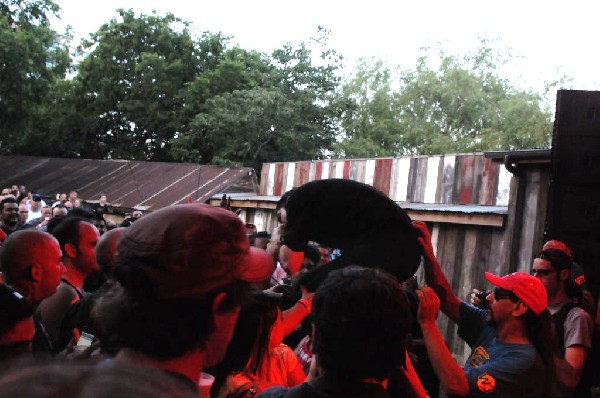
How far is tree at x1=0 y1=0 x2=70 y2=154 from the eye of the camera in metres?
22.8

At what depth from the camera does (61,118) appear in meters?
31.6

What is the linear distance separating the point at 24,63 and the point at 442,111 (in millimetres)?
21125

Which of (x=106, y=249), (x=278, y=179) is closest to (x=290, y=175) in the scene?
(x=278, y=179)

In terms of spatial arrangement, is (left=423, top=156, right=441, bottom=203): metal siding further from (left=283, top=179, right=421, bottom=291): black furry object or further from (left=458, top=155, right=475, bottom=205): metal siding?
(left=283, top=179, right=421, bottom=291): black furry object

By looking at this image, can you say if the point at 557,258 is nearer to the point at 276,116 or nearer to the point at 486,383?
the point at 486,383

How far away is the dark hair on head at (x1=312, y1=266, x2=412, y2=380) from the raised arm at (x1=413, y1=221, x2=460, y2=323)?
88 centimetres

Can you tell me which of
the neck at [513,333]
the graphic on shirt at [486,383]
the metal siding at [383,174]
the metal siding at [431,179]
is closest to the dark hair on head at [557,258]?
the neck at [513,333]

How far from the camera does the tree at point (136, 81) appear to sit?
29.8 meters

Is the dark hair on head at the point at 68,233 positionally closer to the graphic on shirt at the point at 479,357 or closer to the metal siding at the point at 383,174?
the graphic on shirt at the point at 479,357

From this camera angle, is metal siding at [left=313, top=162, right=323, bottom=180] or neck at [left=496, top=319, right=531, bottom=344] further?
metal siding at [left=313, top=162, right=323, bottom=180]

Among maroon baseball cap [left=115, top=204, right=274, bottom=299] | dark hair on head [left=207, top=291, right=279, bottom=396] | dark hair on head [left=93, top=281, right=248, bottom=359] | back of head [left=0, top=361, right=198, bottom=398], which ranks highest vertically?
maroon baseball cap [left=115, top=204, right=274, bottom=299]

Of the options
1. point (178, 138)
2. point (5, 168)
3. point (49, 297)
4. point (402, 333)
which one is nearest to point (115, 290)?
point (402, 333)

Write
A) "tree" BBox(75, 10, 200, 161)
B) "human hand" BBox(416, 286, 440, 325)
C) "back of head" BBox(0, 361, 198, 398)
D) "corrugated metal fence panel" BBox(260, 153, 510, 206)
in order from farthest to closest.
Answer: "tree" BBox(75, 10, 200, 161), "corrugated metal fence panel" BBox(260, 153, 510, 206), "human hand" BBox(416, 286, 440, 325), "back of head" BBox(0, 361, 198, 398)

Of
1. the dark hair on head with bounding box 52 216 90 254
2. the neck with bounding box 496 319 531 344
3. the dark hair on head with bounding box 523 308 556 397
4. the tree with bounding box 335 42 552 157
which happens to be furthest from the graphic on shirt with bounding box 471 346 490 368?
the tree with bounding box 335 42 552 157
